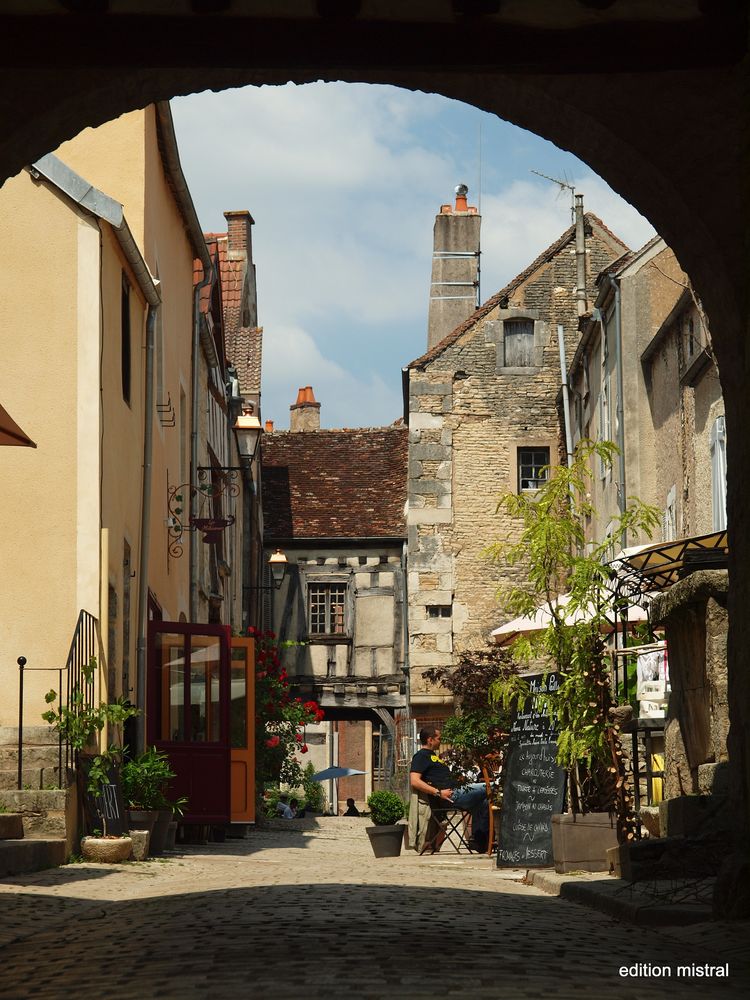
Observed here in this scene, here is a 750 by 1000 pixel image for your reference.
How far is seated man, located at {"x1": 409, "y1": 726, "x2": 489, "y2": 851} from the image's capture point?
13914 mm

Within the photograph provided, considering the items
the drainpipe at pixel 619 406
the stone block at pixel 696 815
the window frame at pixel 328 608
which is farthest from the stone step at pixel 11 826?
the window frame at pixel 328 608

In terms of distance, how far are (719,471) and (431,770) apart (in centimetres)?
386

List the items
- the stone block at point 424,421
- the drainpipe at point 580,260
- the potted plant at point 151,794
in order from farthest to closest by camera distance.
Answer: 1. the stone block at point 424,421
2. the drainpipe at point 580,260
3. the potted plant at point 151,794

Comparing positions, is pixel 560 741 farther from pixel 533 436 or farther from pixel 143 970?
pixel 533 436

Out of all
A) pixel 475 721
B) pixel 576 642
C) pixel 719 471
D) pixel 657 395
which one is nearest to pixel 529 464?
pixel 657 395

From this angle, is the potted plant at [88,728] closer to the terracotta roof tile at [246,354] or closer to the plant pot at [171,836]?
the plant pot at [171,836]

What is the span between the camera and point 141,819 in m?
11.8

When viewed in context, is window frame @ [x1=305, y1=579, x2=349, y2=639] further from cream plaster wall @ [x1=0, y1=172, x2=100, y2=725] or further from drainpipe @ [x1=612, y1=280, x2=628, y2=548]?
cream plaster wall @ [x1=0, y1=172, x2=100, y2=725]

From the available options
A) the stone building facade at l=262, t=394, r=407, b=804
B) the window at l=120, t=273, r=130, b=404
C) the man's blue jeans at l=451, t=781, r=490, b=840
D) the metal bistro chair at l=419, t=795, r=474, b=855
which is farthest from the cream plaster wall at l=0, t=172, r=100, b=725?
the stone building facade at l=262, t=394, r=407, b=804

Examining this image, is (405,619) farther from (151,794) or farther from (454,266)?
(151,794)

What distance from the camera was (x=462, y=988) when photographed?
4.18m

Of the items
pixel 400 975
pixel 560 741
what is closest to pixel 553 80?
pixel 400 975

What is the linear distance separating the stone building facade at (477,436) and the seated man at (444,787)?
38.0 feet

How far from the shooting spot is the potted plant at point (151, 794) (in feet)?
39.7
